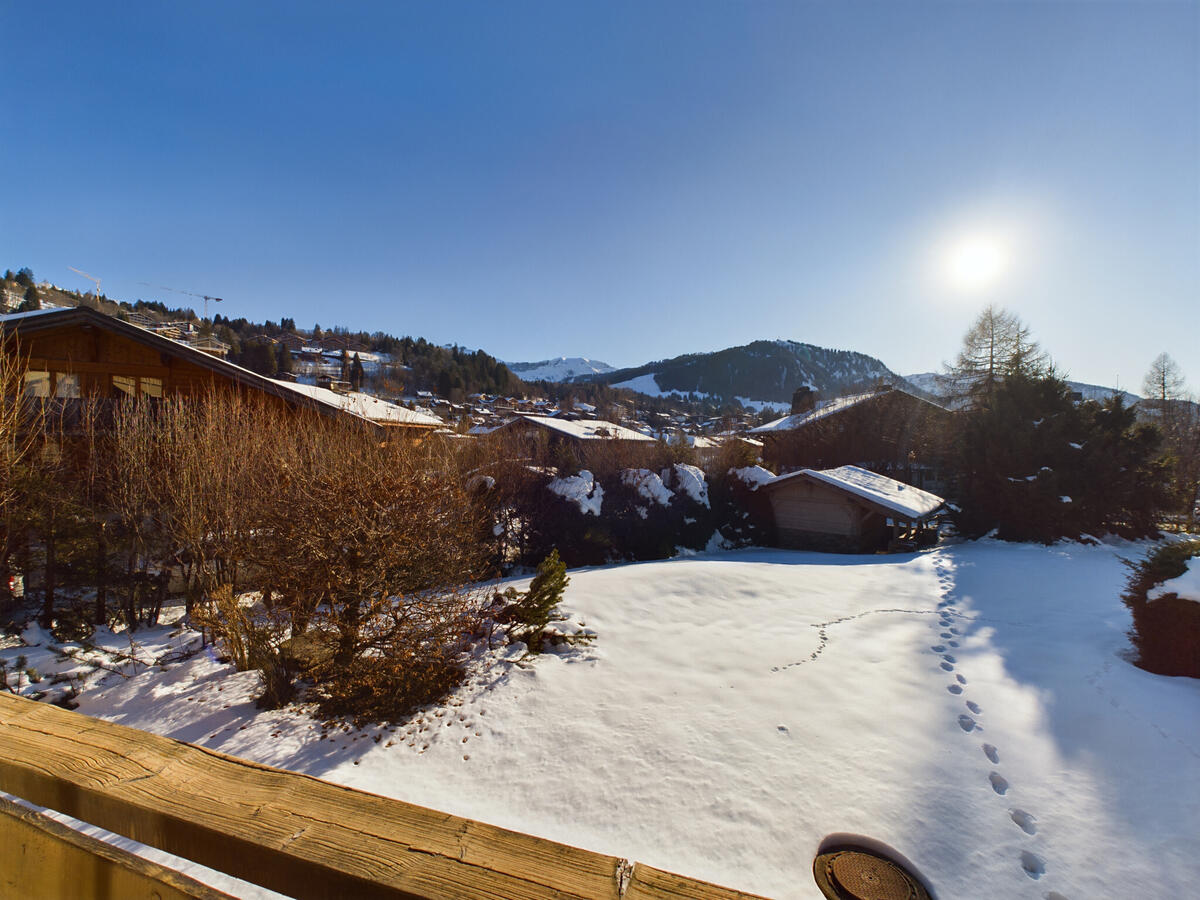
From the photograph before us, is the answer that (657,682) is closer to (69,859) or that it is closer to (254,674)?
(254,674)

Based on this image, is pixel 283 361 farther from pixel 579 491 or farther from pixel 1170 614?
pixel 1170 614

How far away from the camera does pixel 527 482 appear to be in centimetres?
1480

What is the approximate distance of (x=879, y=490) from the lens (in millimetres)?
18406

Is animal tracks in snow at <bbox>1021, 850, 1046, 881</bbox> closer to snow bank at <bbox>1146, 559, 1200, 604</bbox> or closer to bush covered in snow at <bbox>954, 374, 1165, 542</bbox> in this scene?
snow bank at <bbox>1146, 559, 1200, 604</bbox>

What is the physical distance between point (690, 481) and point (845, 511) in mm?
5857

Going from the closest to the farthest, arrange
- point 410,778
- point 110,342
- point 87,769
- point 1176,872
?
point 87,769
point 1176,872
point 410,778
point 110,342

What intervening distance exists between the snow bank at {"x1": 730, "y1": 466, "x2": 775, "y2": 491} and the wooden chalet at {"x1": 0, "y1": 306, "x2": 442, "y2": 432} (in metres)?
14.1

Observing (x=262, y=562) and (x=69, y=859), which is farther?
(x=262, y=562)

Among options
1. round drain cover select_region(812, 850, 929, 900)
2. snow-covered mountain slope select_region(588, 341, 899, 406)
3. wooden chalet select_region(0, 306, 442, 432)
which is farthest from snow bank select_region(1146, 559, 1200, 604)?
snow-covered mountain slope select_region(588, 341, 899, 406)

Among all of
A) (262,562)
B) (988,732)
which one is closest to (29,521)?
(262,562)

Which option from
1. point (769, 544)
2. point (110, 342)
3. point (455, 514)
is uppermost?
point (110, 342)

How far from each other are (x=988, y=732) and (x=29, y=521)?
1259cm

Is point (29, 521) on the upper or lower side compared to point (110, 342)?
lower

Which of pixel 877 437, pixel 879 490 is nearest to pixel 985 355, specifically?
pixel 877 437
